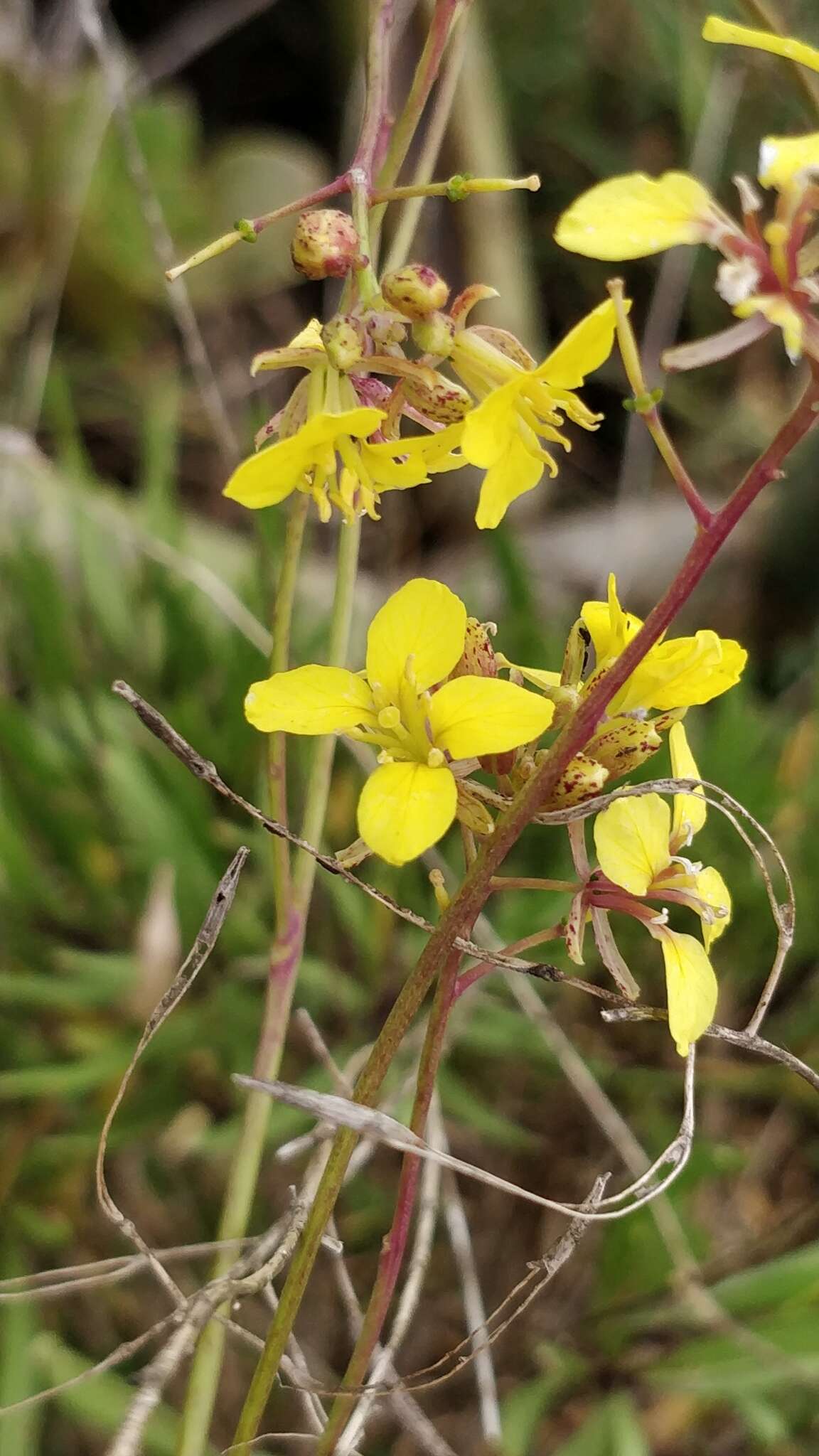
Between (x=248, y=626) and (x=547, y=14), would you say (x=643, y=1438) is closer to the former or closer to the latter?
(x=248, y=626)

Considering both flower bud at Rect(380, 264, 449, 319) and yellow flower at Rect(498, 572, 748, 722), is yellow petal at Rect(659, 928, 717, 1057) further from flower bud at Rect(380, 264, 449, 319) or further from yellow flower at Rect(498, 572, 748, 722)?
flower bud at Rect(380, 264, 449, 319)

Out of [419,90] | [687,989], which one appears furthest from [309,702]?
[419,90]

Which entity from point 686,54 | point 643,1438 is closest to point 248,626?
point 643,1438

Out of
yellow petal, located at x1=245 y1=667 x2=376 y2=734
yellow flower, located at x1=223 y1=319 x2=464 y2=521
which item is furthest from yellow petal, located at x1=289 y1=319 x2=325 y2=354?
yellow petal, located at x1=245 y1=667 x2=376 y2=734

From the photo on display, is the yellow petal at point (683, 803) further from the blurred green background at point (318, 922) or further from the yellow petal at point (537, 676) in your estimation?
the blurred green background at point (318, 922)

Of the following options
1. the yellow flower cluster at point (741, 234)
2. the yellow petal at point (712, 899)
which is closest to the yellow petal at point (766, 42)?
the yellow flower cluster at point (741, 234)

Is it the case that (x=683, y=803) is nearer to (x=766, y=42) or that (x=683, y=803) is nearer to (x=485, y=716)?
(x=485, y=716)
